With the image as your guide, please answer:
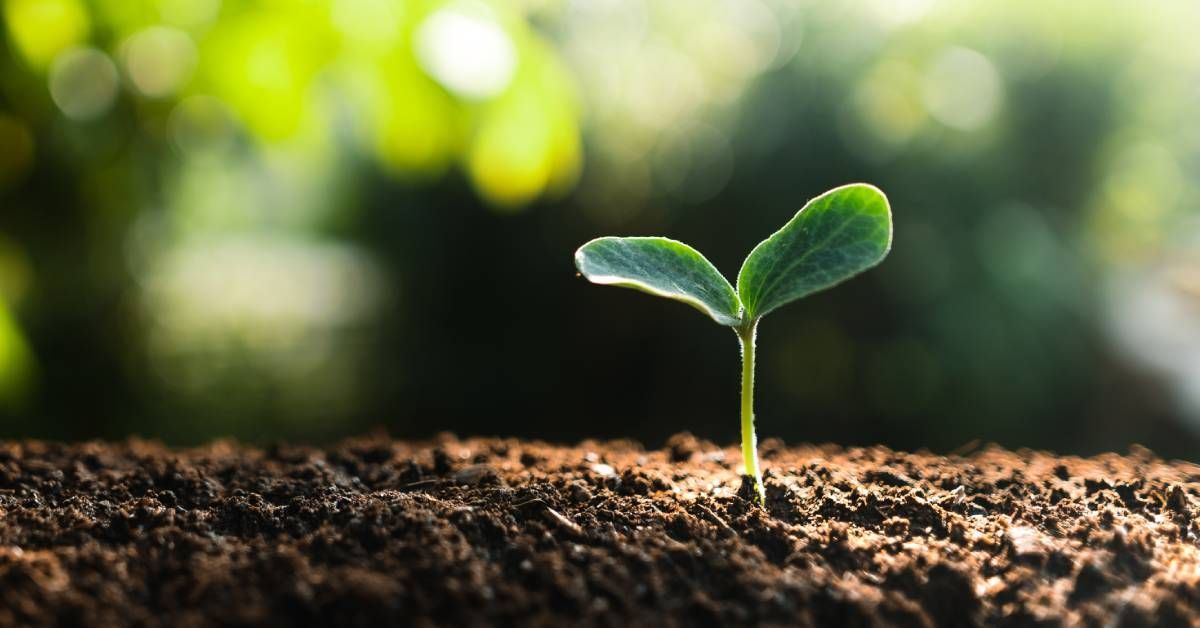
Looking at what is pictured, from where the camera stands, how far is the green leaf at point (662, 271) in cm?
90

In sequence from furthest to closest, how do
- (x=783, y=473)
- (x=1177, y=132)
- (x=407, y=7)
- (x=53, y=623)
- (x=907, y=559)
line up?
(x=1177, y=132) → (x=407, y=7) → (x=783, y=473) → (x=907, y=559) → (x=53, y=623)

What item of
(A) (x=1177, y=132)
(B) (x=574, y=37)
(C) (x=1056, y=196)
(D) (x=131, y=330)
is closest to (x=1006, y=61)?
(C) (x=1056, y=196)

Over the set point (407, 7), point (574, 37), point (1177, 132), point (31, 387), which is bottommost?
point (31, 387)

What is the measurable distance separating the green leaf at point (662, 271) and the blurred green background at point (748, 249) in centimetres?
327

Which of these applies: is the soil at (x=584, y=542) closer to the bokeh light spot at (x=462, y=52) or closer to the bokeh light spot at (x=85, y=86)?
the bokeh light spot at (x=462, y=52)

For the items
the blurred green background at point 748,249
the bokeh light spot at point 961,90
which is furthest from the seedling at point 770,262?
the bokeh light spot at point 961,90

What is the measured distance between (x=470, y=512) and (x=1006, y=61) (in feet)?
15.8

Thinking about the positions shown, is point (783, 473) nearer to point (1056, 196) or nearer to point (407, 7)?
point (407, 7)

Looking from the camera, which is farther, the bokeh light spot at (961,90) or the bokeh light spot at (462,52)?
the bokeh light spot at (961,90)

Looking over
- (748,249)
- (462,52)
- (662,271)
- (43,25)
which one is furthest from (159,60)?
(748,249)

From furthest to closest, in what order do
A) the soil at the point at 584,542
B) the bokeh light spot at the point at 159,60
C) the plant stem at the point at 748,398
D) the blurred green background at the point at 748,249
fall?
1. the blurred green background at the point at 748,249
2. the bokeh light spot at the point at 159,60
3. the plant stem at the point at 748,398
4. the soil at the point at 584,542

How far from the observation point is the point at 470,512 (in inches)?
37.0

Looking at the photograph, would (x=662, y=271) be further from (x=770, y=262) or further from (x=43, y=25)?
(x=43, y=25)

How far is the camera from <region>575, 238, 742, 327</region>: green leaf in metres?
0.90
